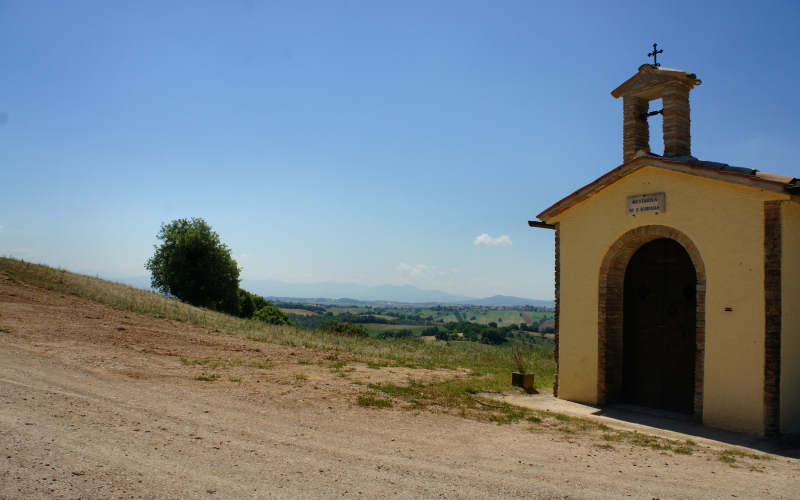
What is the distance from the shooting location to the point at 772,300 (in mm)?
7680

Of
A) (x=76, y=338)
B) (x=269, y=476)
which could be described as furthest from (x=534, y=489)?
(x=76, y=338)

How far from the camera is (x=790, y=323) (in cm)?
773

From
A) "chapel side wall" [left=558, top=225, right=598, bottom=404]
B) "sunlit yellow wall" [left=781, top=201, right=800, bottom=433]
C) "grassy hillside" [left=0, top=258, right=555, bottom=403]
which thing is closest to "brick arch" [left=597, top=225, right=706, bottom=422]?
"chapel side wall" [left=558, top=225, right=598, bottom=404]

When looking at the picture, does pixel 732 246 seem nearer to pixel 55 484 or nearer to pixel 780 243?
pixel 780 243

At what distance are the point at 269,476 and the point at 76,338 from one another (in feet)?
32.7

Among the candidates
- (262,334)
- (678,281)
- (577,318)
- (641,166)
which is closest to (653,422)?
(577,318)

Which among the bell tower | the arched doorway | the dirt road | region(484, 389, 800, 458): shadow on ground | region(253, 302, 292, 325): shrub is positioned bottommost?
region(253, 302, 292, 325): shrub

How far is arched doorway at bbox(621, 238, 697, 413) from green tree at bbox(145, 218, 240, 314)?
104ft

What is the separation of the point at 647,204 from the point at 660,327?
2614mm

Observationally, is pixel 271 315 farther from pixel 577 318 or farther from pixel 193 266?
pixel 577 318

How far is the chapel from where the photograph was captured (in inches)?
305

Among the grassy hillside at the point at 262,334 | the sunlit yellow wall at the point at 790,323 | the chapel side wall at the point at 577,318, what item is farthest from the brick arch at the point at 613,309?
the grassy hillside at the point at 262,334

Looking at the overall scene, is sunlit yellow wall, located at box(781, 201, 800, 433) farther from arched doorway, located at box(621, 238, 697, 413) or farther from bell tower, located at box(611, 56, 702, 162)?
bell tower, located at box(611, 56, 702, 162)

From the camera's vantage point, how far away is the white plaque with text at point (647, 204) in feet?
29.8
